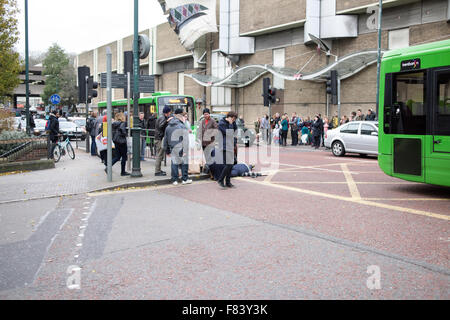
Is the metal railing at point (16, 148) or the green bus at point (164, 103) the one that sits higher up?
the green bus at point (164, 103)

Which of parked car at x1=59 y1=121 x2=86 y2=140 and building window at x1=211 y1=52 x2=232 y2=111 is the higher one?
building window at x1=211 y1=52 x2=232 y2=111

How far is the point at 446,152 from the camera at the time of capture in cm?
855

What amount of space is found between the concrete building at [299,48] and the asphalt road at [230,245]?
62.6 ft

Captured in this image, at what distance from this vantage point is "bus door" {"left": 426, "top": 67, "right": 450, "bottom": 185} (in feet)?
28.1

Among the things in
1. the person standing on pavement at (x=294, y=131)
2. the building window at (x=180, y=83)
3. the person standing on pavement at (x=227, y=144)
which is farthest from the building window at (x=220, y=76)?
the person standing on pavement at (x=227, y=144)

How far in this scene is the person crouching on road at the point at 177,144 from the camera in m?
11.1

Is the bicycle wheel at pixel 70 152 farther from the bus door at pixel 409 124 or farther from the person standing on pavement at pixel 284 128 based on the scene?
the person standing on pavement at pixel 284 128

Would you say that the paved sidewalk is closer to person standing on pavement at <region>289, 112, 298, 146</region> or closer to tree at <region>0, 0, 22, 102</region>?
tree at <region>0, 0, 22, 102</region>

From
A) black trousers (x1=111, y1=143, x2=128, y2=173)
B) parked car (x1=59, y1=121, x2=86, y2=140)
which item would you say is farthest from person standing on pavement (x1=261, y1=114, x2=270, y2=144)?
black trousers (x1=111, y1=143, x2=128, y2=173)

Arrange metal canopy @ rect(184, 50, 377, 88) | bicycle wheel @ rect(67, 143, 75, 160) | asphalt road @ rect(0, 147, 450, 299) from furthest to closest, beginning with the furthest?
metal canopy @ rect(184, 50, 377, 88), bicycle wheel @ rect(67, 143, 75, 160), asphalt road @ rect(0, 147, 450, 299)

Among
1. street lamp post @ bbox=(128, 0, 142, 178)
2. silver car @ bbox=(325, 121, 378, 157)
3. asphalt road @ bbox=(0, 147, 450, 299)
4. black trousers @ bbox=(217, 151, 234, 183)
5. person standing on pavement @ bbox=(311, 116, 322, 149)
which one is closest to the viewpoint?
asphalt road @ bbox=(0, 147, 450, 299)

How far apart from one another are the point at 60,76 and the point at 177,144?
65.9 metres

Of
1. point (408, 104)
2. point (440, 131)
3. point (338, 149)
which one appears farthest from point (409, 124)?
point (338, 149)

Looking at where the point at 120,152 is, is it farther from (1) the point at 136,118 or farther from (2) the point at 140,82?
(2) the point at 140,82
